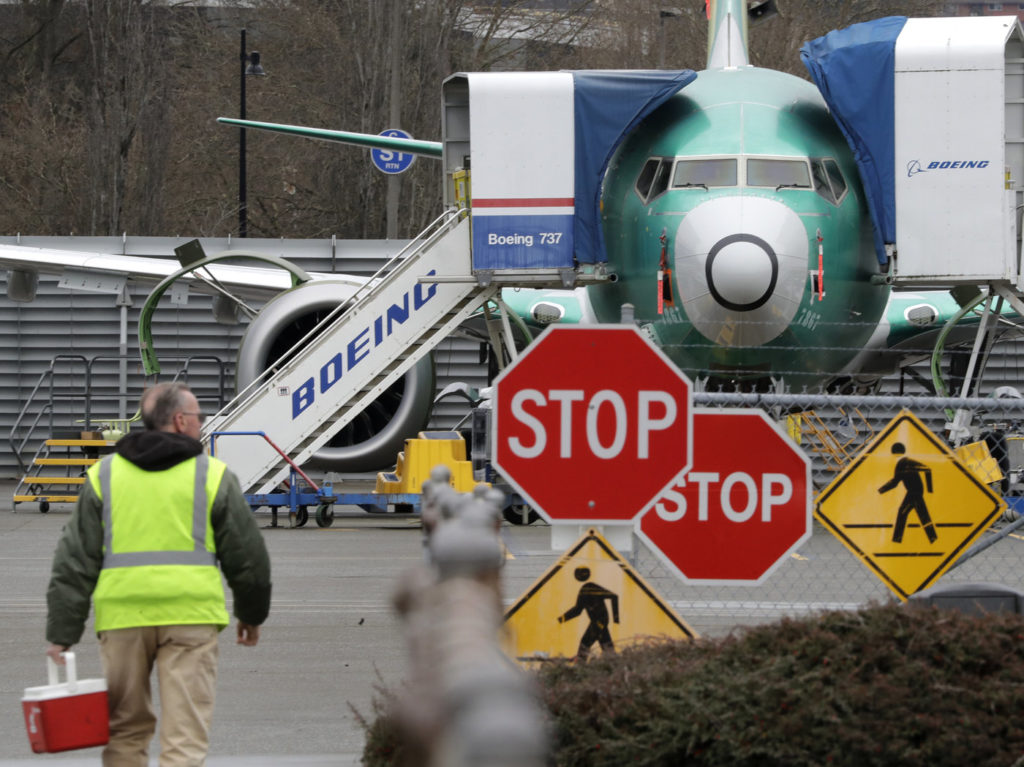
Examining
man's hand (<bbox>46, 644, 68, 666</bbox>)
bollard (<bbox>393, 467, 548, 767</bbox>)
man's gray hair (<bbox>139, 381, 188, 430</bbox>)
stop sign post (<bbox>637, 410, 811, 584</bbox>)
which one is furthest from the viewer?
stop sign post (<bbox>637, 410, 811, 584</bbox>)

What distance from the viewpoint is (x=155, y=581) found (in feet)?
17.8

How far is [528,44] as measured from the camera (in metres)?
41.8

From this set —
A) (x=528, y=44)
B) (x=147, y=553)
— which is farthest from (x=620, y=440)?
(x=528, y=44)

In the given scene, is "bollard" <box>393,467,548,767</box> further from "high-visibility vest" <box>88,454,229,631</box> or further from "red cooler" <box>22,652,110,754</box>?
"high-visibility vest" <box>88,454,229,631</box>

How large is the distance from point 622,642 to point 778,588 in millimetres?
5270

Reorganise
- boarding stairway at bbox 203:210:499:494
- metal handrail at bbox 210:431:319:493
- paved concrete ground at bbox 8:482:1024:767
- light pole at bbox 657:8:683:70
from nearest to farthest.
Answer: paved concrete ground at bbox 8:482:1024:767, metal handrail at bbox 210:431:319:493, boarding stairway at bbox 203:210:499:494, light pole at bbox 657:8:683:70

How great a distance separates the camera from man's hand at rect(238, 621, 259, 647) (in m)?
5.65

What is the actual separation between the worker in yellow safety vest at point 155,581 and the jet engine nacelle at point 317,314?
12367 mm

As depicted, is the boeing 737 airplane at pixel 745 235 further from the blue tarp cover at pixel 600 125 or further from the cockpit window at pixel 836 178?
the blue tarp cover at pixel 600 125

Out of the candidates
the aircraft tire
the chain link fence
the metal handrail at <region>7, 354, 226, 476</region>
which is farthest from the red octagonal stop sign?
the metal handrail at <region>7, 354, 226, 476</region>

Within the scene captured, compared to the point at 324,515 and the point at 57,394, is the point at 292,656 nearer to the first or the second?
the point at 324,515

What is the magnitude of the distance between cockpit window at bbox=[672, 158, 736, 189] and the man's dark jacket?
9.57 metres

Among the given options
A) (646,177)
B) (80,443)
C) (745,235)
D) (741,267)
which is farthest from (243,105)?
(741,267)

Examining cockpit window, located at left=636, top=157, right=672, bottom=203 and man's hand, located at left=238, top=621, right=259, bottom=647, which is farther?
cockpit window, located at left=636, top=157, right=672, bottom=203
